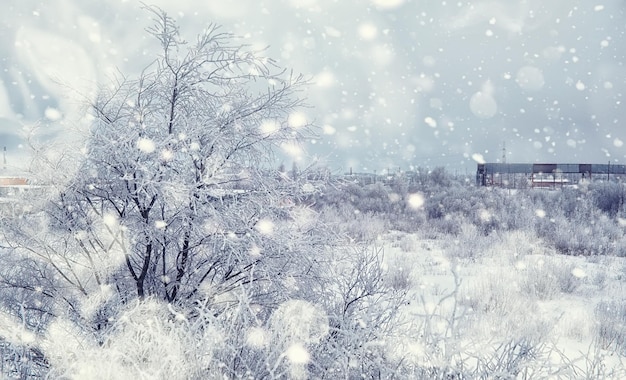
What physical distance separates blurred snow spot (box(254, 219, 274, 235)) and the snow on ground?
4.41ft

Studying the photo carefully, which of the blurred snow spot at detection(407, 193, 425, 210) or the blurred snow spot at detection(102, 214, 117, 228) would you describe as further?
the blurred snow spot at detection(407, 193, 425, 210)

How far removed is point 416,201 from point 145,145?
63.2ft

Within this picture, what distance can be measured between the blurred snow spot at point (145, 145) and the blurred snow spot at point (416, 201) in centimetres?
1749

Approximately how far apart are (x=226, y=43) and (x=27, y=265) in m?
2.66

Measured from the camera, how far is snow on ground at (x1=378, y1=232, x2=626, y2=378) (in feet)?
15.3

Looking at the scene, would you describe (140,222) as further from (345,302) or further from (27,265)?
(345,302)

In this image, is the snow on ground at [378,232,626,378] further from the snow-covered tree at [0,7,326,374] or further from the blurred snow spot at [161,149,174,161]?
the blurred snow spot at [161,149,174,161]

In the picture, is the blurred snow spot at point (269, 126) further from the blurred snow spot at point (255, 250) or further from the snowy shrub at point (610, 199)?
the snowy shrub at point (610, 199)

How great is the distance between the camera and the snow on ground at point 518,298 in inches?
184

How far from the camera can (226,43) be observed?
13.6 ft

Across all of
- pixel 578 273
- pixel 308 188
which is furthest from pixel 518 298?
pixel 308 188

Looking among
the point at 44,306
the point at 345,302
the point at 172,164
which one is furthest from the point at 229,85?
the point at 44,306

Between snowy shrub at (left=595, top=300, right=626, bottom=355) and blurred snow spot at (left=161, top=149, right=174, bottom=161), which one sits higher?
blurred snow spot at (left=161, top=149, right=174, bottom=161)

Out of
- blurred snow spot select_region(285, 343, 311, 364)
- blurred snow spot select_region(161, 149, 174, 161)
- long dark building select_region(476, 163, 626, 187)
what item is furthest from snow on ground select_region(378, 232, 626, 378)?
long dark building select_region(476, 163, 626, 187)
